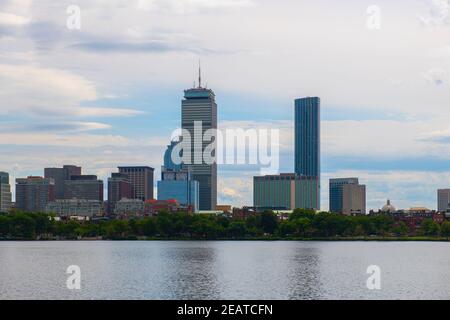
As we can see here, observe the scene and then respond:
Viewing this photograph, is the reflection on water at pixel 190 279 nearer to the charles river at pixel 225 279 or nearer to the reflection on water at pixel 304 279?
the charles river at pixel 225 279

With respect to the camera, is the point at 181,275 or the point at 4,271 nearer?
the point at 181,275

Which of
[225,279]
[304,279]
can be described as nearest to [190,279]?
[225,279]

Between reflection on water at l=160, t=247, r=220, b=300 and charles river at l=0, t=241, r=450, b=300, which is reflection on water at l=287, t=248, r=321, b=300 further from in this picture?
reflection on water at l=160, t=247, r=220, b=300

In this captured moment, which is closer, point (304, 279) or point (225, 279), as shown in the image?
point (304, 279)

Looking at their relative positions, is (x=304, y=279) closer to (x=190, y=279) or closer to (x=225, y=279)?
(x=225, y=279)

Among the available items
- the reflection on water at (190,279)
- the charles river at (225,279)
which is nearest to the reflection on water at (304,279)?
the charles river at (225,279)

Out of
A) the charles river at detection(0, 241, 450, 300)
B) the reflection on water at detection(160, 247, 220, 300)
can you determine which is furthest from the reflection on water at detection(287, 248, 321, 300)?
the reflection on water at detection(160, 247, 220, 300)

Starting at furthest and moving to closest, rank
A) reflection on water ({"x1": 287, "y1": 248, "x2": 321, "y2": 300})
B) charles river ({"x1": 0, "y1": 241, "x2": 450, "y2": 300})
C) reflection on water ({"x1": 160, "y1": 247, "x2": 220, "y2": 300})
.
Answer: reflection on water ({"x1": 287, "y1": 248, "x2": 321, "y2": 300}) < reflection on water ({"x1": 160, "y1": 247, "x2": 220, "y2": 300}) < charles river ({"x1": 0, "y1": 241, "x2": 450, "y2": 300})

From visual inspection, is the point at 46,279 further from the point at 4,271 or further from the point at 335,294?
the point at 335,294

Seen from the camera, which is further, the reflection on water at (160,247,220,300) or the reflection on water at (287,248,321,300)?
the reflection on water at (287,248,321,300)

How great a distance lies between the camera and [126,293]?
6619cm

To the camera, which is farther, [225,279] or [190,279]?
[225,279]

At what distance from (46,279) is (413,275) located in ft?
122
